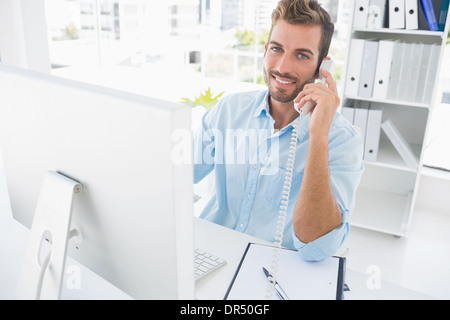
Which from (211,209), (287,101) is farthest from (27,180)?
(287,101)

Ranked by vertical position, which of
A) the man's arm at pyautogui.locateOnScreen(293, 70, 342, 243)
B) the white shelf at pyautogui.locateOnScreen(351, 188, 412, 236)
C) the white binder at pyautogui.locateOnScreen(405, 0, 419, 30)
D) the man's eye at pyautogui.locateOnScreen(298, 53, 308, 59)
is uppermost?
the white binder at pyautogui.locateOnScreen(405, 0, 419, 30)

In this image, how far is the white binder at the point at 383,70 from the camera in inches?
89.5

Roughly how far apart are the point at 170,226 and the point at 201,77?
558 centimetres

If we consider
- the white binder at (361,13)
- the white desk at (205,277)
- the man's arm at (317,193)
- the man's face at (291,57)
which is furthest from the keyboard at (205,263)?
the white binder at (361,13)

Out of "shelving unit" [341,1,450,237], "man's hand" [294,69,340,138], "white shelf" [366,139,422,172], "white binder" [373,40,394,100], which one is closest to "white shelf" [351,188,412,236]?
"shelving unit" [341,1,450,237]

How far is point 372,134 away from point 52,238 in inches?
84.3

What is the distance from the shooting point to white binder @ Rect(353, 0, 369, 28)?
226 cm

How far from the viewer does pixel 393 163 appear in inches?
97.6

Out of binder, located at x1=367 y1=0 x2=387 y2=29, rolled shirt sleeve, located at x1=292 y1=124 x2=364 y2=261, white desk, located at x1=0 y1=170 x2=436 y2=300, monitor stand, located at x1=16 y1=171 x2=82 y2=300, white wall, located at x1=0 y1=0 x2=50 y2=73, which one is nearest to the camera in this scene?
monitor stand, located at x1=16 y1=171 x2=82 y2=300

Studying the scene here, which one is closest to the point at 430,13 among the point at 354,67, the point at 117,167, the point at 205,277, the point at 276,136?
the point at 354,67

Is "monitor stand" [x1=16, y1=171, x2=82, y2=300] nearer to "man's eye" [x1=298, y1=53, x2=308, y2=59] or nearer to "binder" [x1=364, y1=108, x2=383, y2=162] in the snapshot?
"man's eye" [x1=298, y1=53, x2=308, y2=59]

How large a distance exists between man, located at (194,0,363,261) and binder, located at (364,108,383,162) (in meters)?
1.07

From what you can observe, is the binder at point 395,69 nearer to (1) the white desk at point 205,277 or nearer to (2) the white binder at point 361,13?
(2) the white binder at point 361,13
